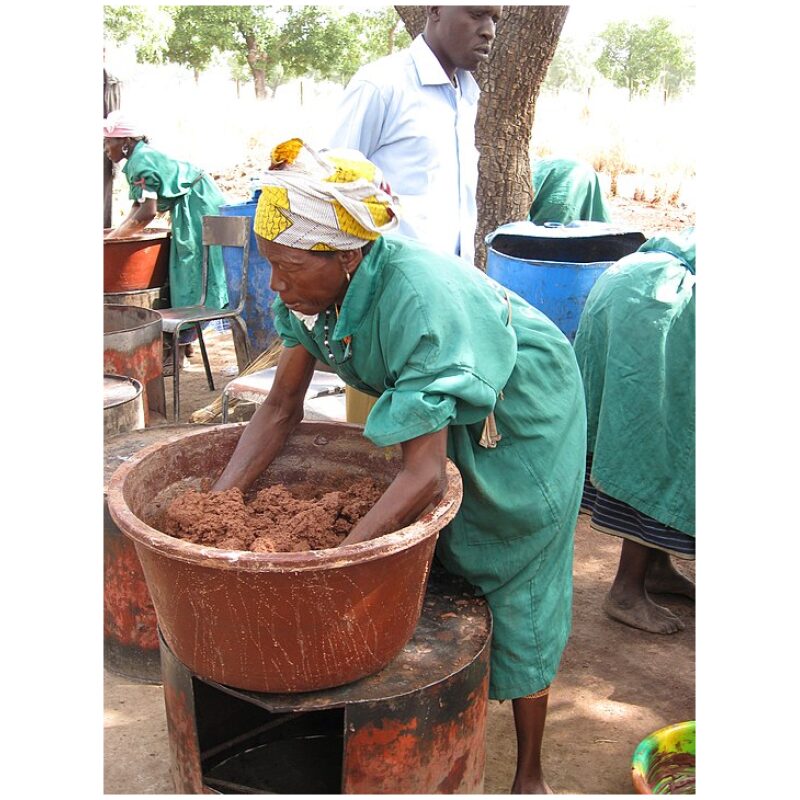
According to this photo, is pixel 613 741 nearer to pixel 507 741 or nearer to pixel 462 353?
pixel 507 741

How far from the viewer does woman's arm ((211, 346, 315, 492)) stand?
2162 millimetres

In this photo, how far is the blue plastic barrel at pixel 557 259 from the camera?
4.11 meters

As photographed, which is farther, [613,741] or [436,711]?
[613,741]

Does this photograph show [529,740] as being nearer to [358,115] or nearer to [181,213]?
[358,115]

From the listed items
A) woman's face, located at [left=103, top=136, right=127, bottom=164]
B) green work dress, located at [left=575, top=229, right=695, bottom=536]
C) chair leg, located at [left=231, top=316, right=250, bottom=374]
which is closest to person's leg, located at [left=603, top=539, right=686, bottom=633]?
green work dress, located at [left=575, top=229, right=695, bottom=536]

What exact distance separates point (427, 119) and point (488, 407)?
193cm

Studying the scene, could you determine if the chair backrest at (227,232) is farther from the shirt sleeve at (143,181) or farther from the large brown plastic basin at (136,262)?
the shirt sleeve at (143,181)

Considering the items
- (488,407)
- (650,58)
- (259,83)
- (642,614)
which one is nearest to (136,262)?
(642,614)

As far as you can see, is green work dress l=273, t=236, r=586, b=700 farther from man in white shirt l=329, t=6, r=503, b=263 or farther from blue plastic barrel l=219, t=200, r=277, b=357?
blue plastic barrel l=219, t=200, r=277, b=357

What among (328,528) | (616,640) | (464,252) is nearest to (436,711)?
(328,528)

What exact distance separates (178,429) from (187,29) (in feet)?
76.4

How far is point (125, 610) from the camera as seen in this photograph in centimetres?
291

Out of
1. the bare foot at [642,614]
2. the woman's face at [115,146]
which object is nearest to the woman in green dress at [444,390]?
the bare foot at [642,614]

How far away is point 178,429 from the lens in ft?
11.2
